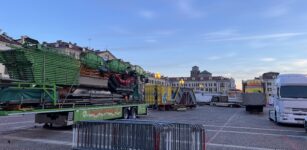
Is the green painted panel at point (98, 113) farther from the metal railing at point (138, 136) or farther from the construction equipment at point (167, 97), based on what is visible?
the construction equipment at point (167, 97)

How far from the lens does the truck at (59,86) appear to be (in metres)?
11.2

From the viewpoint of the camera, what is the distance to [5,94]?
10.7m

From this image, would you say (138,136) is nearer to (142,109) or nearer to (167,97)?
(142,109)

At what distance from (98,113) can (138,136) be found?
8867mm

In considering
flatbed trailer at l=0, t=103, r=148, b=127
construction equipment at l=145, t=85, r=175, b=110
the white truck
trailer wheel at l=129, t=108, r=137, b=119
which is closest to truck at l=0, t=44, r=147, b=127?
flatbed trailer at l=0, t=103, r=148, b=127

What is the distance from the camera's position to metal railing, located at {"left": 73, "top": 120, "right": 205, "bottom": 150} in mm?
6965

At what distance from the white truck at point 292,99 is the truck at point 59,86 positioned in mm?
9880

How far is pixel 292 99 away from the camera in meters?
17.0

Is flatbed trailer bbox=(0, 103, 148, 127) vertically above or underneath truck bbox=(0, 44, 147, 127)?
underneath

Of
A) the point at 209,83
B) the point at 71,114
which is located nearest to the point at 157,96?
the point at 71,114

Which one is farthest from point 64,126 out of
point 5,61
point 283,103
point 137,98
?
point 283,103

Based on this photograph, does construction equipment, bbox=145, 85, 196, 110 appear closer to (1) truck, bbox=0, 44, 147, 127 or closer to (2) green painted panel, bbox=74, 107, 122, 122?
(2) green painted panel, bbox=74, 107, 122, 122

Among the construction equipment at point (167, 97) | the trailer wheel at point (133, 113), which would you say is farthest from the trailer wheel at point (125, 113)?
the construction equipment at point (167, 97)

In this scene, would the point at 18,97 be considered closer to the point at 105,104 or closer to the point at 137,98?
the point at 105,104
